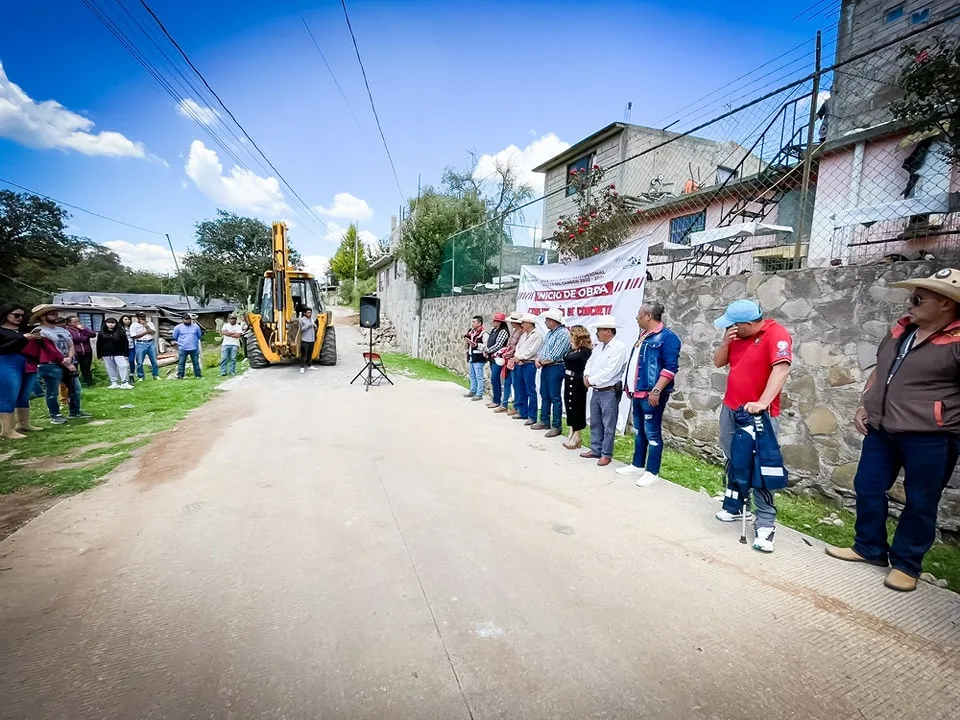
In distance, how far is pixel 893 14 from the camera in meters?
8.58

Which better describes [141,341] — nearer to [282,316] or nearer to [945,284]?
[282,316]

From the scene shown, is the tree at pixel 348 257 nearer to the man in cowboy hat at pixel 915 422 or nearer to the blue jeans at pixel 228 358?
the blue jeans at pixel 228 358

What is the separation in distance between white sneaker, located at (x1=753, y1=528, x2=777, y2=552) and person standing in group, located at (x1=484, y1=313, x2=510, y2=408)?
15.5ft

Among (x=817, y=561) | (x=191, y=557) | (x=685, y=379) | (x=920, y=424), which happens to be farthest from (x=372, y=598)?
(x=685, y=379)

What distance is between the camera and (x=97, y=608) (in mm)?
2148

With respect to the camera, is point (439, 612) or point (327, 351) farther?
point (327, 351)

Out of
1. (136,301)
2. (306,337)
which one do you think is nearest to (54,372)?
(306,337)

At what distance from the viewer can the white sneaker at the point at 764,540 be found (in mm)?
2852

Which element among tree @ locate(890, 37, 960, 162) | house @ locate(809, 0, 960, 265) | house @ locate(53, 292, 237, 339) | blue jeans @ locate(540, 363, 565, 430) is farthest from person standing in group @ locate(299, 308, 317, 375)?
tree @ locate(890, 37, 960, 162)

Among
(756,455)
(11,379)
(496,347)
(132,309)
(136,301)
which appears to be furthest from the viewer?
(136,301)

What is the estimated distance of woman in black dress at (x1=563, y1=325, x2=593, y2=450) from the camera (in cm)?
521

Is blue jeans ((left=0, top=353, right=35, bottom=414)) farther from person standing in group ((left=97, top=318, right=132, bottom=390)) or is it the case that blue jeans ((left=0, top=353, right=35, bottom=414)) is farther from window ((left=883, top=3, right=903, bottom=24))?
window ((left=883, top=3, right=903, bottom=24))

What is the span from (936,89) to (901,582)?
4.57 metres

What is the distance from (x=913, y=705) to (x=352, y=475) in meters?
3.70
